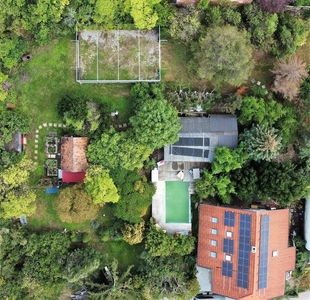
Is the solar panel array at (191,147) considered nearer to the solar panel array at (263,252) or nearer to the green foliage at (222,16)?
the solar panel array at (263,252)

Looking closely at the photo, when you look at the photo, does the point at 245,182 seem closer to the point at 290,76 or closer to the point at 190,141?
the point at 190,141

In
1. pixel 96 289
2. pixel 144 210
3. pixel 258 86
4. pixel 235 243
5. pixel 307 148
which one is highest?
pixel 258 86

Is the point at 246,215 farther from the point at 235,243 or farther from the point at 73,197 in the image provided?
the point at 73,197

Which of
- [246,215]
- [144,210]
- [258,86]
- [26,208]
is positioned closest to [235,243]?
[246,215]

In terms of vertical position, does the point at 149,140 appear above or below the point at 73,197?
above

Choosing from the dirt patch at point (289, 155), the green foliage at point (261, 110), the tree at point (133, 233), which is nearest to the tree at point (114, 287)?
the tree at point (133, 233)

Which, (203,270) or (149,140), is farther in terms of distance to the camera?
(203,270)
